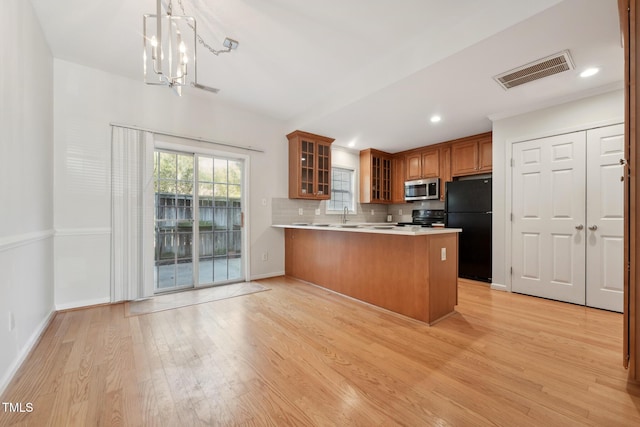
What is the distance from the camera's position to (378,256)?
9.62ft

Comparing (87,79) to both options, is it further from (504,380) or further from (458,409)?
(504,380)

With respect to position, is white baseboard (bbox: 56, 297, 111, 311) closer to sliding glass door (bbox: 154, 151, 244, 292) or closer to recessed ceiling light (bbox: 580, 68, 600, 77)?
sliding glass door (bbox: 154, 151, 244, 292)

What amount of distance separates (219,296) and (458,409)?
2862mm

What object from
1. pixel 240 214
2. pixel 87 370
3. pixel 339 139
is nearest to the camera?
pixel 87 370

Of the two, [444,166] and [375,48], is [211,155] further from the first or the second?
[444,166]

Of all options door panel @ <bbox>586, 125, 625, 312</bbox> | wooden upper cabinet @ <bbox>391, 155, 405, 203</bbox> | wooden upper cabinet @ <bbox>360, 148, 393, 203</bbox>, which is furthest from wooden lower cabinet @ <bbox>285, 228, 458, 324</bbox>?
wooden upper cabinet @ <bbox>391, 155, 405, 203</bbox>

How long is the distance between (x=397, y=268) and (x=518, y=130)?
2673 millimetres

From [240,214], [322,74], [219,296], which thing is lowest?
[219,296]

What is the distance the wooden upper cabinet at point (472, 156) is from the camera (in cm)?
437

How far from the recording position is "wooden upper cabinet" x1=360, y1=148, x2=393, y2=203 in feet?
18.2

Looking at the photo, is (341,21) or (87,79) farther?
(87,79)

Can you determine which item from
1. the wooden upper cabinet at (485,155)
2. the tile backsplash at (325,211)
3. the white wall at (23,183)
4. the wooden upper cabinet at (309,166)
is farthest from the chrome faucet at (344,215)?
the white wall at (23,183)

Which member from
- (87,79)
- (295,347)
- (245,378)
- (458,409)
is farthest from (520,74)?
(87,79)

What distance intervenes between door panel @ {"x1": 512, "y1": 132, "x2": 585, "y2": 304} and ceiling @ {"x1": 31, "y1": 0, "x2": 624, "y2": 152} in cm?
60
